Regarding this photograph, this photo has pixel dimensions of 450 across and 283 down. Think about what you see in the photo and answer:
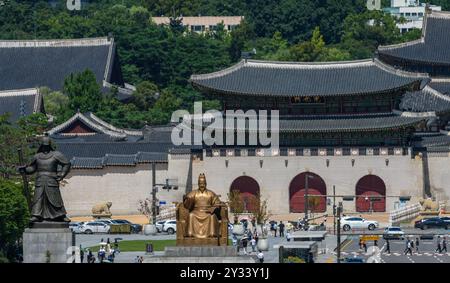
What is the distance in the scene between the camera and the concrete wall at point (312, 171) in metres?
97.6

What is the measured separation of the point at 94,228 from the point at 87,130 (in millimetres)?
21740

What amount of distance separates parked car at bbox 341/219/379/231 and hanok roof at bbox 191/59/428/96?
396 inches

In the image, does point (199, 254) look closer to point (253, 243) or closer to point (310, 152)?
point (253, 243)

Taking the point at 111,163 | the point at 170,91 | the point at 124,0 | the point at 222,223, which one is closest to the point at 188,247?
the point at 222,223

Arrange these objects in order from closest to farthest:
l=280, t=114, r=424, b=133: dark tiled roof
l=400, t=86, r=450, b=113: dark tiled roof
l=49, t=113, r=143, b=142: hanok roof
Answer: l=280, t=114, r=424, b=133: dark tiled roof
l=400, t=86, r=450, b=113: dark tiled roof
l=49, t=113, r=143, b=142: hanok roof

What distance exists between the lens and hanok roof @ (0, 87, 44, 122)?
113625 millimetres

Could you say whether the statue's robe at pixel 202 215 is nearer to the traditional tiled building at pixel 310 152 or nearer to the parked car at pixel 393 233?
the parked car at pixel 393 233

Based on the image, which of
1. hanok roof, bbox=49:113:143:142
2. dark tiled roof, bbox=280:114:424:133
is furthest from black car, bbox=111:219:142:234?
hanok roof, bbox=49:113:143:142

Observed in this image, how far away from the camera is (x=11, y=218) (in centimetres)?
7100

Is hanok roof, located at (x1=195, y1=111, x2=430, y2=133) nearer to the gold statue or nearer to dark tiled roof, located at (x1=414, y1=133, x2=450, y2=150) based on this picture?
dark tiled roof, located at (x1=414, y1=133, x2=450, y2=150)

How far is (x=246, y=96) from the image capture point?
3986 inches

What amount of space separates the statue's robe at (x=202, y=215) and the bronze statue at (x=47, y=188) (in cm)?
385

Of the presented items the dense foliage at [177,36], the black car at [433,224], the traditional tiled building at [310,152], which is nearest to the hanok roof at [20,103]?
the dense foliage at [177,36]
